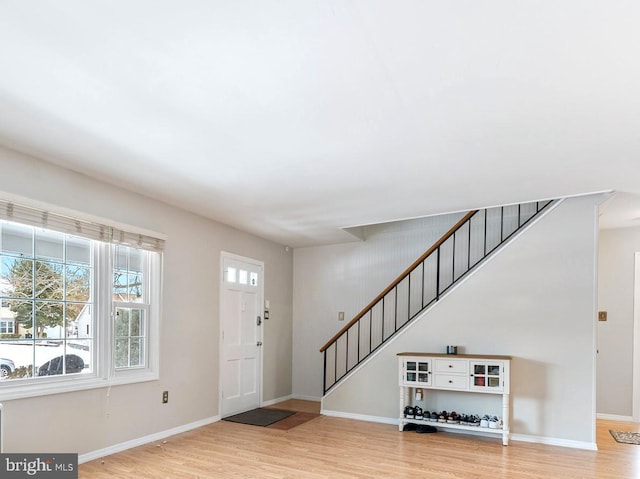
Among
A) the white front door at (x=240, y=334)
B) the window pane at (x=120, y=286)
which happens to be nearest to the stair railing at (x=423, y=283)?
the white front door at (x=240, y=334)


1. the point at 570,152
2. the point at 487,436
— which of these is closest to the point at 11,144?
the point at 570,152

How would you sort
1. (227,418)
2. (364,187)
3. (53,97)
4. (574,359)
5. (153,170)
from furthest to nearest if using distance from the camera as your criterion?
(227,418) < (574,359) < (364,187) < (153,170) < (53,97)

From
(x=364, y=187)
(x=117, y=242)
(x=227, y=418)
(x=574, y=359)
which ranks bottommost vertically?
(x=227, y=418)

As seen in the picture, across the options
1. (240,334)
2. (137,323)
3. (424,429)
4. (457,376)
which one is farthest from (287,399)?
(137,323)

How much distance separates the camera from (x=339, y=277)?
704 cm

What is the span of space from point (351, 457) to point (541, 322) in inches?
94.7

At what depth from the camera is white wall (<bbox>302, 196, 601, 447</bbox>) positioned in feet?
15.1

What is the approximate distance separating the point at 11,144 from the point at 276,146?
1892mm

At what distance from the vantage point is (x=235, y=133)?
299cm

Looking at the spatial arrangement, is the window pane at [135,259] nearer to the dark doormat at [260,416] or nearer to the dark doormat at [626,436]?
the dark doormat at [260,416]

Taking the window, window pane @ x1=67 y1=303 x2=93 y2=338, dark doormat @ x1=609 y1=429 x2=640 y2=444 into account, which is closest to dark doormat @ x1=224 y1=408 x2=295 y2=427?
the window

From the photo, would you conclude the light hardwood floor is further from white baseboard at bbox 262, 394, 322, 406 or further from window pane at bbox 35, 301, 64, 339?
white baseboard at bbox 262, 394, 322, 406

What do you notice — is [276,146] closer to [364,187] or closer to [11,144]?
[364,187]

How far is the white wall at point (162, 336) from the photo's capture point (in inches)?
137
